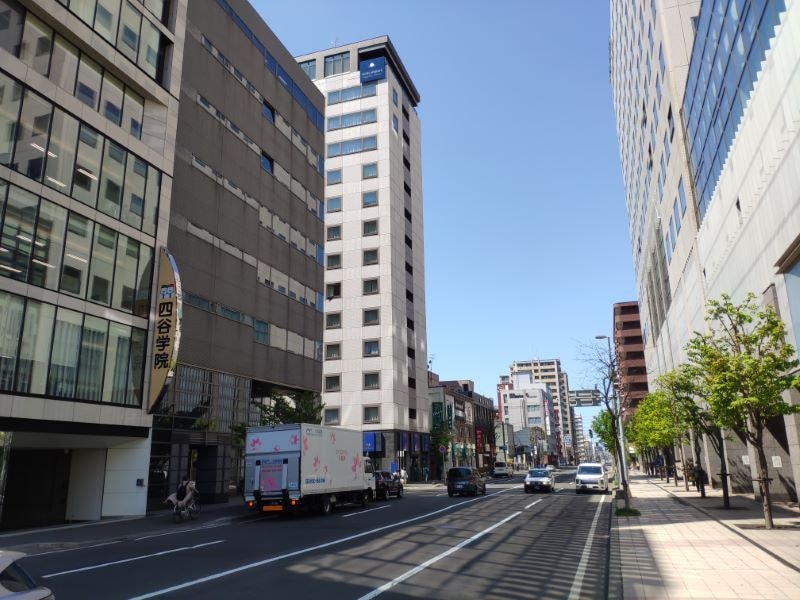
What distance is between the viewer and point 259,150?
39094mm

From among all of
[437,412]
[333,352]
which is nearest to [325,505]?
[333,352]

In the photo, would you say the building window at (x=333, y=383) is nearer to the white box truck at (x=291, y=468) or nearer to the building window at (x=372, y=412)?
the building window at (x=372, y=412)

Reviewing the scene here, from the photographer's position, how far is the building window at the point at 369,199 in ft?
213

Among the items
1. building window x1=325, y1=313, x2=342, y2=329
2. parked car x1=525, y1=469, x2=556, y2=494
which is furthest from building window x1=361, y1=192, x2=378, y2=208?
parked car x1=525, y1=469, x2=556, y2=494

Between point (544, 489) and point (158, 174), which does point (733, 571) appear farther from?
point (544, 489)

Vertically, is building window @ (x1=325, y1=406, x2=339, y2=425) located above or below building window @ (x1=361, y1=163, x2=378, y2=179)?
below

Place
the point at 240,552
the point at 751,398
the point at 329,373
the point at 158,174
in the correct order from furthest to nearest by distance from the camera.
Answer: the point at 329,373, the point at 158,174, the point at 751,398, the point at 240,552

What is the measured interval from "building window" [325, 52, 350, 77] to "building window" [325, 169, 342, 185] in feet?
43.6

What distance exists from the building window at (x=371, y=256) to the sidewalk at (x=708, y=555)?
46252 millimetres

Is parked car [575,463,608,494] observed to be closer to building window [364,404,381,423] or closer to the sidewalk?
the sidewalk

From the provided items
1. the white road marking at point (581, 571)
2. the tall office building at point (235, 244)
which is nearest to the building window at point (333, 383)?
the tall office building at point (235, 244)

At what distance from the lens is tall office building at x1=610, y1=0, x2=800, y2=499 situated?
17.0m

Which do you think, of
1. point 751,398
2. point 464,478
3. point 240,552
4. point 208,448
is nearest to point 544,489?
point 464,478

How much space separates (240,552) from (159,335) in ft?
49.9
